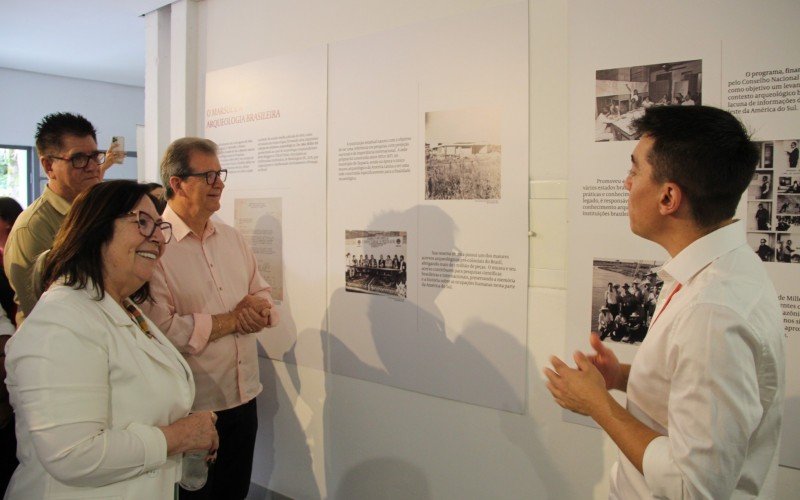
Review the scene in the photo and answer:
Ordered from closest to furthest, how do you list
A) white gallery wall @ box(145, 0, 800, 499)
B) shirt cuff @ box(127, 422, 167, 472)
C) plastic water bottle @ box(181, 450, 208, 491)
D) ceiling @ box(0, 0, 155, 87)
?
1. shirt cuff @ box(127, 422, 167, 472)
2. plastic water bottle @ box(181, 450, 208, 491)
3. white gallery wall @ box(145, 0, 800, 499)
4. ceiling @ box(0, 0, 155, 87)

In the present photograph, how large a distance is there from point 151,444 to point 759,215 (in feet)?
6.25

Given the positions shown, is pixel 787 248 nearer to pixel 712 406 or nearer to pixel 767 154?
pixel 767 154

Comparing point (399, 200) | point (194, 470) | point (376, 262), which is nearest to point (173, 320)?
point (194, 470)

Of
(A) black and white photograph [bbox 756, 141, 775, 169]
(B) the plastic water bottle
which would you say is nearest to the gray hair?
(B) the plastic water bottle

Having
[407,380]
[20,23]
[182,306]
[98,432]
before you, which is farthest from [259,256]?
[20,23]

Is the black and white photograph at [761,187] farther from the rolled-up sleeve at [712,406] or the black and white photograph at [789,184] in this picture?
the rolled-up sleeve at [712,406]

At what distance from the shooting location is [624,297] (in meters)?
1.89

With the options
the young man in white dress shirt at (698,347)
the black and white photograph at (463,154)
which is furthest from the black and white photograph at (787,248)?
the black and white photograph at (463,154)

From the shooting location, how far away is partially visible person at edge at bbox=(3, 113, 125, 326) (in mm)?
2152

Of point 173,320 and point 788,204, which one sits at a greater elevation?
point 788,204

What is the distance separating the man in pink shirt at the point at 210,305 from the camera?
2.17 metres

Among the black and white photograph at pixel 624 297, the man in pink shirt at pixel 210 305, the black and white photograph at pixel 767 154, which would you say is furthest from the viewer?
the man in pink shirt at pixel 210 305

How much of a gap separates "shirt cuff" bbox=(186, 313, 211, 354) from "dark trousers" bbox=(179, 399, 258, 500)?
14.1 inches

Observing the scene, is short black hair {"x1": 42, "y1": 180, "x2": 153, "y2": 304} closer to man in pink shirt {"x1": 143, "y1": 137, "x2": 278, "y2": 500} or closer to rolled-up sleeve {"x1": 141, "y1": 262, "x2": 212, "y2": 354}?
rolled-up sleeve {"x1": 141, "y1": 262, "x2": 212, "y2": 354}
